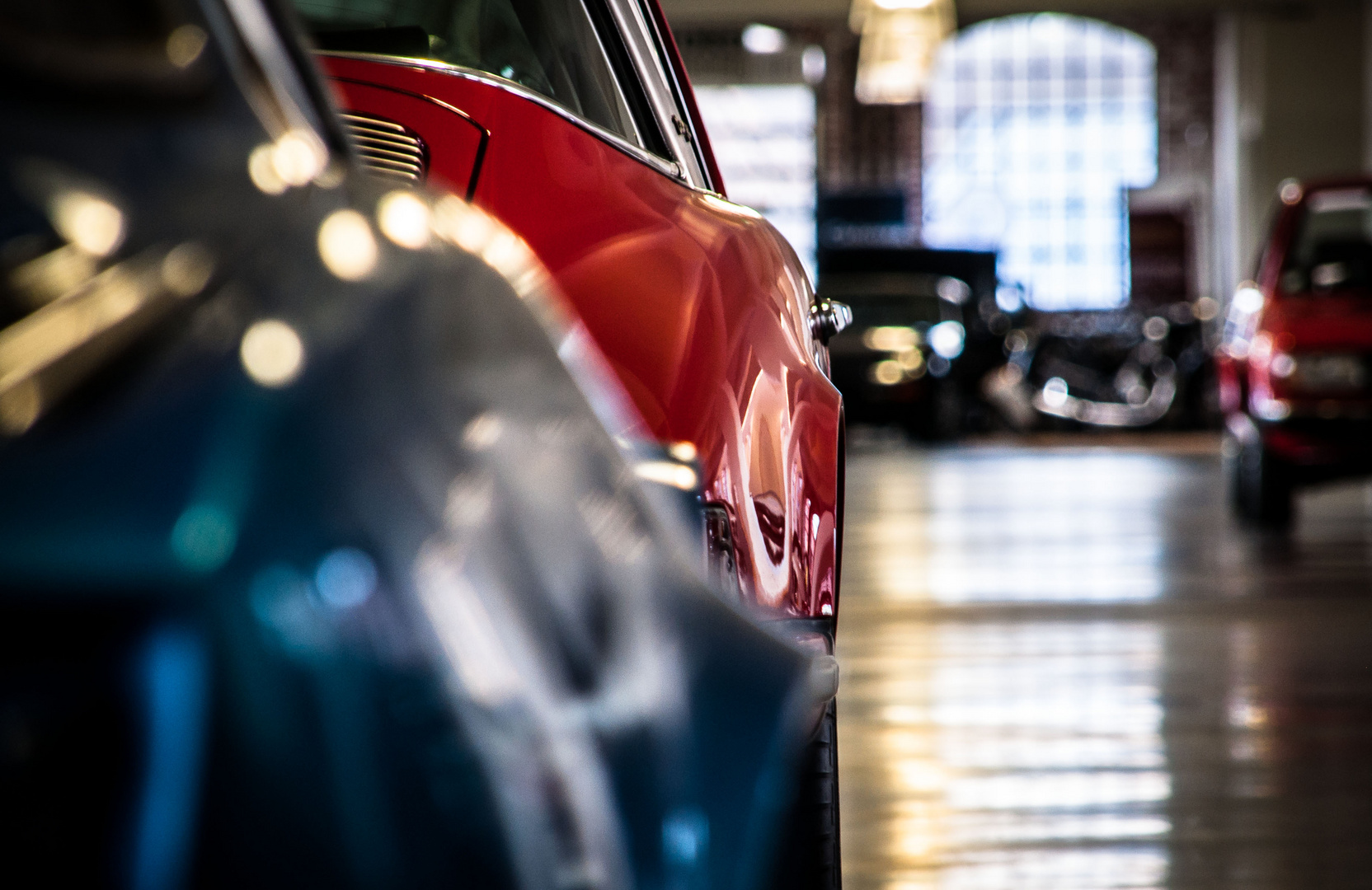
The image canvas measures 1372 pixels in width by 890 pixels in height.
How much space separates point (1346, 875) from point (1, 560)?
6.31ft

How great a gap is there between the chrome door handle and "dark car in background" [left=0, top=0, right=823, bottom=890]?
107 cm

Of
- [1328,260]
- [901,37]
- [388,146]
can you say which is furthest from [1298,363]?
[388,146]

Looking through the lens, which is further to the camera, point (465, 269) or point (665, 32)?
point (665, 32)

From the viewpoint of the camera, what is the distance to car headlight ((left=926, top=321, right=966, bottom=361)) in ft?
47.4

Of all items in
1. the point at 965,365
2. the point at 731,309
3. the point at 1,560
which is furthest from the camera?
the point at 965,365

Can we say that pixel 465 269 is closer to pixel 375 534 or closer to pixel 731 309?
pixel 375 534

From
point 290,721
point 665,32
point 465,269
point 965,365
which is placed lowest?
point 965,365

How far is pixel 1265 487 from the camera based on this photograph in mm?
6527

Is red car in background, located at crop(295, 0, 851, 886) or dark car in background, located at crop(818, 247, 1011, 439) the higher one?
red car in background, located at crop(295, 0, 851, 886)

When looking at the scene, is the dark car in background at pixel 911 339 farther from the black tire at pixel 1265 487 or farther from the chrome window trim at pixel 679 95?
the chrome window trim at pixel 679 95

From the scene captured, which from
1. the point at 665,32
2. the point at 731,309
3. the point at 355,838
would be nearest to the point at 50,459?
the point at 355,838

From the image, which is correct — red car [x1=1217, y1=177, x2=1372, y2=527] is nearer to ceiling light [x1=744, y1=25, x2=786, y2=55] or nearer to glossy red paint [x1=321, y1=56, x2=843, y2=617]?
glossy red paint [x1=321, y1=56, x2=843, y2=617]

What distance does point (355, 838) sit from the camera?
0.46 m

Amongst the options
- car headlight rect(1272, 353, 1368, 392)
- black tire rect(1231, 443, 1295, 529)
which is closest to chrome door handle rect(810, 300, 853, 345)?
car headlight rect(1272, 353, 1368, 392)
